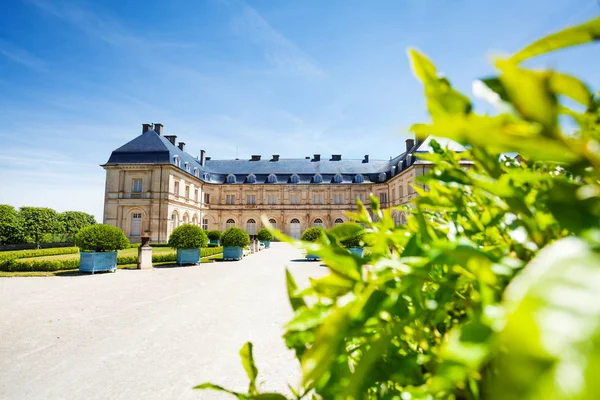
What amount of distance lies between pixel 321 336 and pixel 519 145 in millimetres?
284

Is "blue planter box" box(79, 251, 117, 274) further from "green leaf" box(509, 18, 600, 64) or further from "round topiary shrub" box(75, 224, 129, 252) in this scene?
"green leaf" box(509, 18, 600, 64)

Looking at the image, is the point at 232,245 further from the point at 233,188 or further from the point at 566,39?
the point at 233,188

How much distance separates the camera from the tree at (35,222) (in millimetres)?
34094

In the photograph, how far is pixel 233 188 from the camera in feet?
137

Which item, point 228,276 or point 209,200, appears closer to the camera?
point 228,276

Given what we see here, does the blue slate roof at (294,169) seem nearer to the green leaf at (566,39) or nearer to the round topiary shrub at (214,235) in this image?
the round topiary shrub at (214,235)

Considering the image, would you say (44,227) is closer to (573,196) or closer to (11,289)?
(11,289)

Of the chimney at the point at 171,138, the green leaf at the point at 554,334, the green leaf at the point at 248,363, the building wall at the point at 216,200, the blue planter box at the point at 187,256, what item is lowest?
the blue planter box at the point at 187,256

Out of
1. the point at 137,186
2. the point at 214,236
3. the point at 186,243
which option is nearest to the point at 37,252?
the point at 186,243

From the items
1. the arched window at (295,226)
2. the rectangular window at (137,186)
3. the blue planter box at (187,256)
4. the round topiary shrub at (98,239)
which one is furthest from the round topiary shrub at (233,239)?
the arched window at (295,226)

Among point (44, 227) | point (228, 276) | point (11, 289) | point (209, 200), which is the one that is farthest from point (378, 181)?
point (44, 227)

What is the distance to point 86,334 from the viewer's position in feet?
19.0

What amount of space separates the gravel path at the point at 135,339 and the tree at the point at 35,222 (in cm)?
3066

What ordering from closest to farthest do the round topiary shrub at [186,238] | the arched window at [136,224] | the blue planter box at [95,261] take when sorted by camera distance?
the blue planter box at [95,261], the round topiary shrub at [186,238], the arched window at [136,224]
